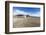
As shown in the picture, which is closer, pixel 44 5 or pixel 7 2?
pixel 7 2

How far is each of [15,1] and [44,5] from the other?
446 millimetres

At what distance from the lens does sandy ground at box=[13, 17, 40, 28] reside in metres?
1.35

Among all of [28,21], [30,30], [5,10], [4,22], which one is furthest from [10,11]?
[30,30]

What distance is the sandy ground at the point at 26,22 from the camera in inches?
53.3

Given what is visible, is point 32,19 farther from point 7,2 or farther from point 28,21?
point 7,2

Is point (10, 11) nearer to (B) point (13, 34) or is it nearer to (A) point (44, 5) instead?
(B) point (13, 34)

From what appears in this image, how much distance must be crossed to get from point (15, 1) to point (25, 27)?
402mm

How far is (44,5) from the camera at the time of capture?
56.7 inches

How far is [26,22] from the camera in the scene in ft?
4.55

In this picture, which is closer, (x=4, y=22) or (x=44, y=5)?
(x=4, y=22)

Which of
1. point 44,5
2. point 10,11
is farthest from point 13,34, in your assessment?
point 44,5

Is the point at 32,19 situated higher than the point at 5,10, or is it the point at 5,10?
the point at 5,10

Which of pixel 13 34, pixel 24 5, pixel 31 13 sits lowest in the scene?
pixel 13 34

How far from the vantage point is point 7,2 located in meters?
1.33
